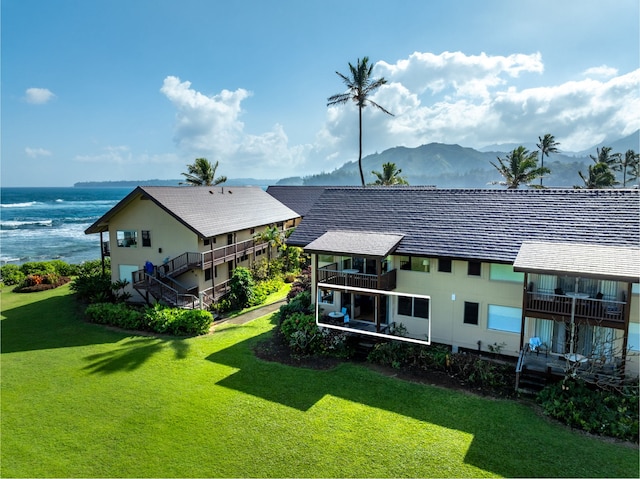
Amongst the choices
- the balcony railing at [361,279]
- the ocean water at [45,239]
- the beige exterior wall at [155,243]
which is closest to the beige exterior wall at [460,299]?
the balcony railing at [361,279]

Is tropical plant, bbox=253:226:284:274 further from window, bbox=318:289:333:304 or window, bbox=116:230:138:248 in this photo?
window, bbox=318:289:333:304

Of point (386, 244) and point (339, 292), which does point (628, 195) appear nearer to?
point (386, 244)

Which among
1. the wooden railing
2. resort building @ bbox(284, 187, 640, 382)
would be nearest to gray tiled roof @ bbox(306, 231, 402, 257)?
resort building @ bbox(284, 187, 640, 382)

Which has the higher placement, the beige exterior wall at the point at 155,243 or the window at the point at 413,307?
the beige exterior wall at the point at 155,243

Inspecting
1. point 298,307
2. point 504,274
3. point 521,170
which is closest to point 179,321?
point 298,307

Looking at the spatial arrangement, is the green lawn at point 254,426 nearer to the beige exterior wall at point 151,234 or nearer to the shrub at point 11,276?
the beige exterior wall at point 151,234

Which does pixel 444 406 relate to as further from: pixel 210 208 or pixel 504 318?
pixel 210 208

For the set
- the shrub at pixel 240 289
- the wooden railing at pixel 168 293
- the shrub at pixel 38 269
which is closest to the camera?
the wooden railing at pixel 168 293
